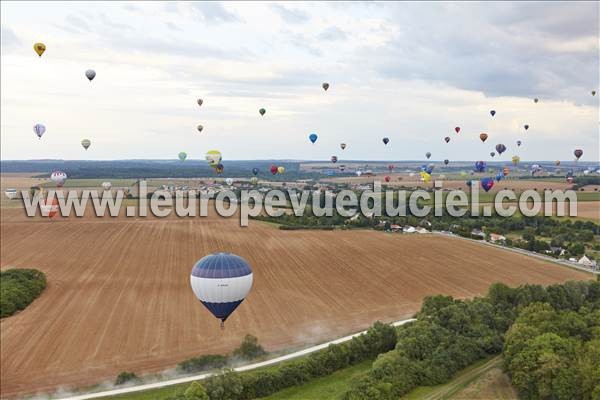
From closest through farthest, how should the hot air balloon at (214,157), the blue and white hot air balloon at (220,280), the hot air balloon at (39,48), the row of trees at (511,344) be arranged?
1. the row of trees at (511,344)
2. the blue and white hot air balloon at (220,280)
3. the hot air balloon at (39,48)
4. the hot air balloon at (214,157)

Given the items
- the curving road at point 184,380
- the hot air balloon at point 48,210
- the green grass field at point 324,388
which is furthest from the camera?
the hot air balloon at point 48,210

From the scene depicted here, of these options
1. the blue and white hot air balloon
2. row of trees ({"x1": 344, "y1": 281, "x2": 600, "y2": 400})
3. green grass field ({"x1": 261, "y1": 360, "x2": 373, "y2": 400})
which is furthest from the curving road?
row of trees ({"x1": 344, "y1": 281, "x2": 600, "y2": 400})

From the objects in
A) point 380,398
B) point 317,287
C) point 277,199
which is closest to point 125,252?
A: point 317,287

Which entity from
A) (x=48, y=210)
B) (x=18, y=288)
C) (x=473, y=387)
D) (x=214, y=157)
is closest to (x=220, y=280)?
(x=473, y=387)

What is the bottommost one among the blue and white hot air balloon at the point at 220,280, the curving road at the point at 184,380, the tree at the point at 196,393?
the curving road at the point at 184,380

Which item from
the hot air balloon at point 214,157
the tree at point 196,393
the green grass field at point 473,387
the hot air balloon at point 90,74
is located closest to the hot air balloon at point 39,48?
the hot air balloon at point 90,74

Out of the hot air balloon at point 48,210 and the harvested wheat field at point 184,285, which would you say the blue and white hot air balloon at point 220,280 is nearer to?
the harvested wheat field at point 184,285
